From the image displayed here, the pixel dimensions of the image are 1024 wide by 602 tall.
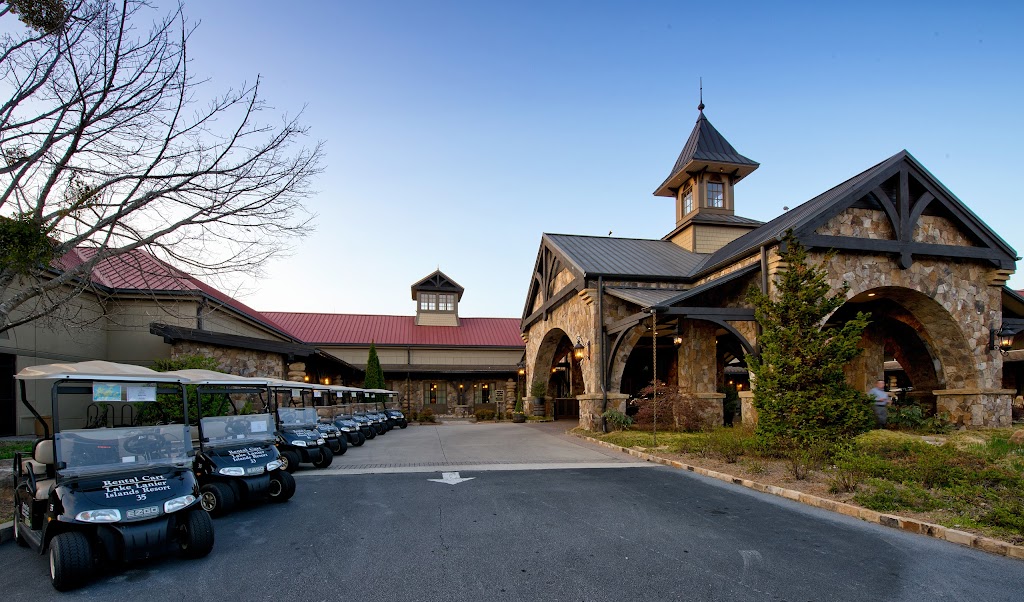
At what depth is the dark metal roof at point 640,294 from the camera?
621 inches

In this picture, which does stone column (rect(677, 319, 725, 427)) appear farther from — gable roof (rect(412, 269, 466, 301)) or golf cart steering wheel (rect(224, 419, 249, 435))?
gable roof (rect(412, 269, 466, 301))

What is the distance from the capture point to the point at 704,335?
1847cm

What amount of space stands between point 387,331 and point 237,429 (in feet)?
95.0

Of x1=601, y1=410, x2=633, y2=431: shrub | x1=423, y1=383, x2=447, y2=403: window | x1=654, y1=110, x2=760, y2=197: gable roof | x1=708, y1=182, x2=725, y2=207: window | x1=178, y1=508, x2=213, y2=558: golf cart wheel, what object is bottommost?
x1=423, y1=383, x2=447, y2=403: window

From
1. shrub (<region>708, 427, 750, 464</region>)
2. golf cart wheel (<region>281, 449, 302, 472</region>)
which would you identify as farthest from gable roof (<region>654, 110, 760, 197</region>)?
golf cart wheel (<region>281, 449, 302, 472</region>)

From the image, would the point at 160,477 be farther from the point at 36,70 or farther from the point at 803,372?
the point at 803,372

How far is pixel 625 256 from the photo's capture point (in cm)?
2117

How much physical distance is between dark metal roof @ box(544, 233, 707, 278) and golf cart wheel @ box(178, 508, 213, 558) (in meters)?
14.4

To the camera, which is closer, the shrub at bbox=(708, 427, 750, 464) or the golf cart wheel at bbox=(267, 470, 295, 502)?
the golf cart wheel at bbox=(267, 470, 295, 502)

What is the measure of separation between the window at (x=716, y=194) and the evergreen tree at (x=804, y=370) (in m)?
13.1

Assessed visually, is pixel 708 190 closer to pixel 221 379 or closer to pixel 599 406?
pixel 599 406

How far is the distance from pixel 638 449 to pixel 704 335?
7.02 m

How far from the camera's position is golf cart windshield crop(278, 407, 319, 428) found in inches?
454

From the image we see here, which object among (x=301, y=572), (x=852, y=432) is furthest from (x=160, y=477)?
(x=852, y=432)
